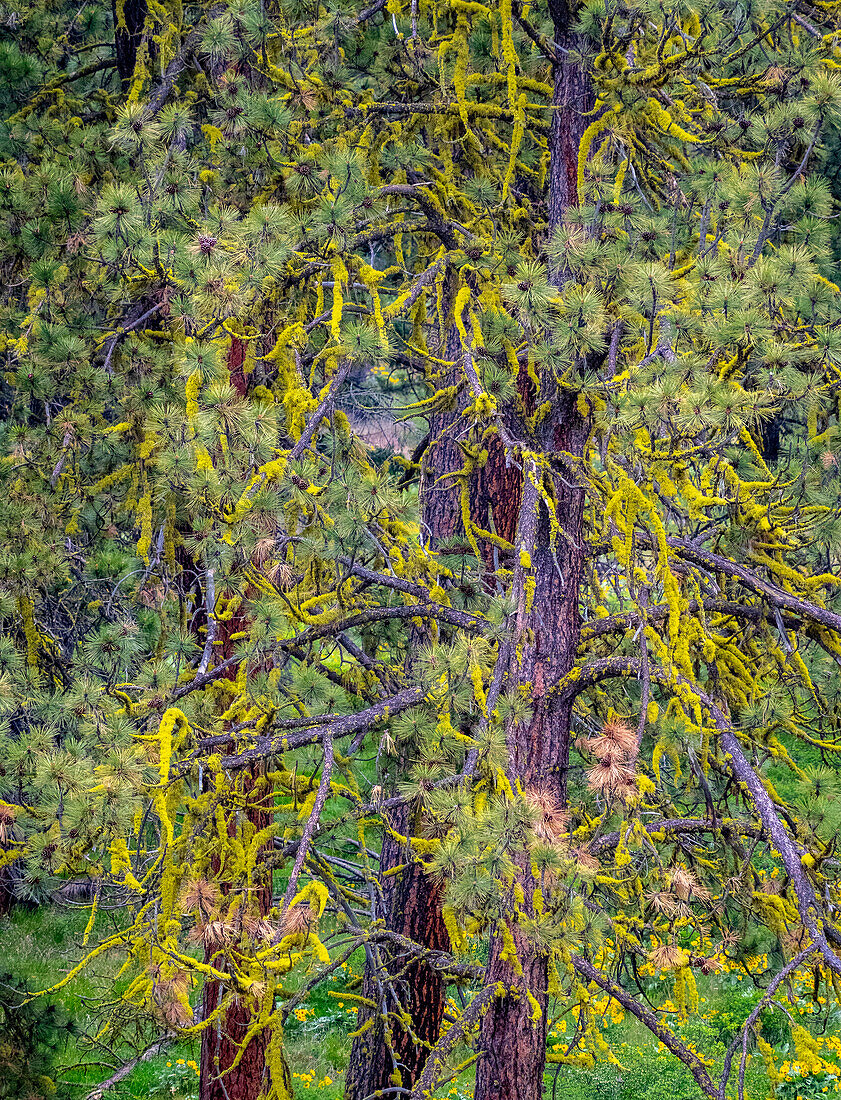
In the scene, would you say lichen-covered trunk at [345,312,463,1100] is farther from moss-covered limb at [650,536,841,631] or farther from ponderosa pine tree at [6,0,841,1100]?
moss-covered limb at [650,536,841,631]

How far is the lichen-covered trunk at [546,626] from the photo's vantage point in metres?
3.99

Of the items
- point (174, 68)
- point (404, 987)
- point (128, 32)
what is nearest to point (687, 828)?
point (404, 987)

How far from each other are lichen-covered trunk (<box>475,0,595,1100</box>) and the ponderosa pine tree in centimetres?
2

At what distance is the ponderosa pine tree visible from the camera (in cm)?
343

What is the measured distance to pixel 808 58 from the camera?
165 inches

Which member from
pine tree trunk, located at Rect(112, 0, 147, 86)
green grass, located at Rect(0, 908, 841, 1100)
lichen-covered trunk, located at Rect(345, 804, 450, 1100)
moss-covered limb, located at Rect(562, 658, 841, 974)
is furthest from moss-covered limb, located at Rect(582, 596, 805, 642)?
pine tree trunk, located at Rect(112, 0, 147, 86)

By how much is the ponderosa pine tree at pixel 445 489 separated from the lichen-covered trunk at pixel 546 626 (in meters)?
0.02

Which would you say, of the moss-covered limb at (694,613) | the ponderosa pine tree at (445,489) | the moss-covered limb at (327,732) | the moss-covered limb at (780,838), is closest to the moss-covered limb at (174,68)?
the ponderosa pine tree at (445,489)

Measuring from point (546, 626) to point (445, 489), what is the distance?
0.78 m

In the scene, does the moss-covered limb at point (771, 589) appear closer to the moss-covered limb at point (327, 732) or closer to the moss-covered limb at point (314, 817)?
the moss-covered limb at point (327, 732)

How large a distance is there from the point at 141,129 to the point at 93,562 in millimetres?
2401

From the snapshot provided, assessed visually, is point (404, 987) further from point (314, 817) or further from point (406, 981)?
point (314, 817)

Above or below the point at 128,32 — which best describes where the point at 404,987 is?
below

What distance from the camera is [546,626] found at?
4.49 metres
